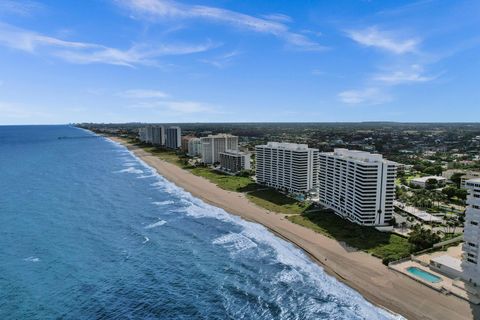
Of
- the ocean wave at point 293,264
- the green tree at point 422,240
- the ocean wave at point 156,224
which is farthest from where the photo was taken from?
the ocean wave at point 156,224

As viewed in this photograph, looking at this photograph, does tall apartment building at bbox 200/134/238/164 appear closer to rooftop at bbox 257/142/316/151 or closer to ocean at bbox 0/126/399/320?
rooftop at bbox 257/142/316/151

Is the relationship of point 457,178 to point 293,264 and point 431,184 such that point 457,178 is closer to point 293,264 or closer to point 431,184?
point 431,184

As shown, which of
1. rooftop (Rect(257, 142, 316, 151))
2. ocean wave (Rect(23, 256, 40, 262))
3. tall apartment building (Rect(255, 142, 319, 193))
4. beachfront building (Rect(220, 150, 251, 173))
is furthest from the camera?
beachfront building (Rect(220, 150, 251, 173))

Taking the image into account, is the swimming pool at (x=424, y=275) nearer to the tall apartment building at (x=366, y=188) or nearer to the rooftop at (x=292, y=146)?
the tall apartment building at (x=366, y=188)

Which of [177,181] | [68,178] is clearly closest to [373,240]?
[177,181]

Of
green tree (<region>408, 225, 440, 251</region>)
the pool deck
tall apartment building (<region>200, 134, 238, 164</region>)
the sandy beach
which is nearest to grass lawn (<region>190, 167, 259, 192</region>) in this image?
tall apartment building (<region>200, 134, 238, 164</region>)

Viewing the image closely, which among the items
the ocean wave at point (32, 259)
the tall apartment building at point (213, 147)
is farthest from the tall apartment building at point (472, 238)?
the tall apartment building at point (213, 147)
